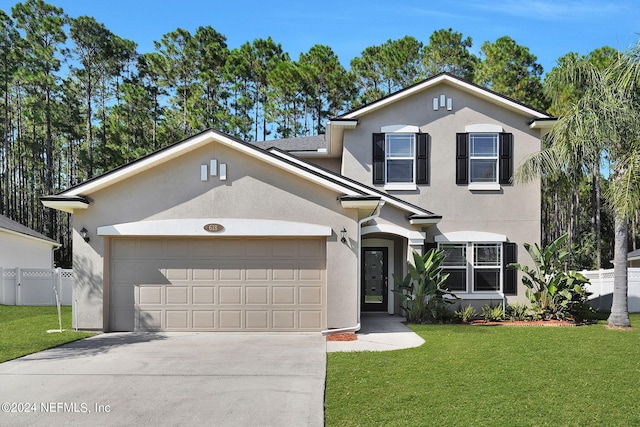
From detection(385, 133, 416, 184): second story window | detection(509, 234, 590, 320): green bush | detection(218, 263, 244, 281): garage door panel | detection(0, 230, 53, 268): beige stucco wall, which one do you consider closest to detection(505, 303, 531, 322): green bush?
detection(509, 234, 590, 320): green bush

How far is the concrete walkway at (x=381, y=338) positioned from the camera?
10.1 m

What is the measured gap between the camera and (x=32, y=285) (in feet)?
62.0

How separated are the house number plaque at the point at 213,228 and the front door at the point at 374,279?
18.4 ft

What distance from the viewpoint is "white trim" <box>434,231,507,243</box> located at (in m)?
15.2

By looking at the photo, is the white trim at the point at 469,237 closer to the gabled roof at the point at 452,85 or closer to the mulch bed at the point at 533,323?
the mulch bed at the point at 533,323

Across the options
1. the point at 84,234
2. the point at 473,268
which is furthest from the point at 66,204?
the point at 473,268

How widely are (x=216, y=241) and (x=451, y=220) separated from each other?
7.18 metres

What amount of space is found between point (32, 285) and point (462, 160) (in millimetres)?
15789

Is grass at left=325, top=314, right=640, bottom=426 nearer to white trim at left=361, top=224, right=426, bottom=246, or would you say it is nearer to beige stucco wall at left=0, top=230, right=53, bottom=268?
white trim at left=361, top=224, right=426, bottom=246

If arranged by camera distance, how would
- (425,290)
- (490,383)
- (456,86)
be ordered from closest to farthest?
(490,383) → (425,290) → (456,86)

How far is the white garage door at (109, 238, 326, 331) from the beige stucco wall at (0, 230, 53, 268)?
1221 centimetres

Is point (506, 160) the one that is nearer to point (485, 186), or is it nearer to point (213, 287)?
point (485, 186)

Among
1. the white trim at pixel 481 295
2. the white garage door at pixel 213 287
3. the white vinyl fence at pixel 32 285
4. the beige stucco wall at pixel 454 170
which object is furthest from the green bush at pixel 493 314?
the white vinyl fence at pixel 32 285

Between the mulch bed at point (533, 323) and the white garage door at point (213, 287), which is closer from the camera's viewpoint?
the white garage door at point (213, 287)
